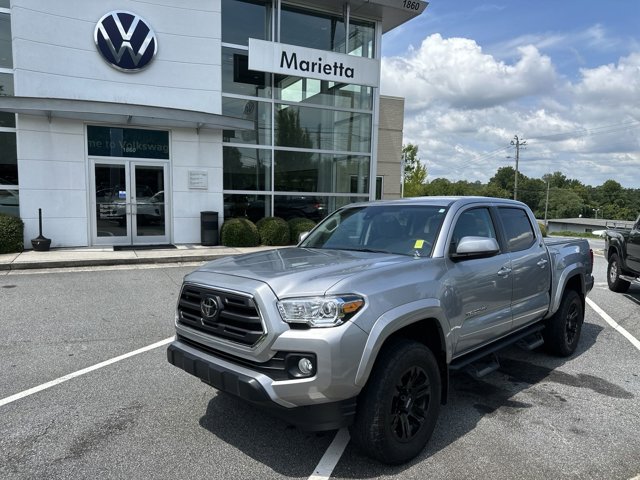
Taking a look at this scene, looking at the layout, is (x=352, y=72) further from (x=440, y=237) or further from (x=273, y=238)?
(x=440, y=237)

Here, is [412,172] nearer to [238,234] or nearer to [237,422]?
[238,234]

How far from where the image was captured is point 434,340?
3521mm

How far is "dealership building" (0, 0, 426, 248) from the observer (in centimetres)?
1209

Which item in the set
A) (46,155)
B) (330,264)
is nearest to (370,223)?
(330,264)

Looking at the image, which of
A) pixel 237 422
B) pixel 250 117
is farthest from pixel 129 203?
pixel 237 422

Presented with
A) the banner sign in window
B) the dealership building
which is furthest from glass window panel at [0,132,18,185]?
the banner sign in window

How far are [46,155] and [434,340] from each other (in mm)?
12104

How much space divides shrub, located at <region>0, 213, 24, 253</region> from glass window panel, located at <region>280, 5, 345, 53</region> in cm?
936

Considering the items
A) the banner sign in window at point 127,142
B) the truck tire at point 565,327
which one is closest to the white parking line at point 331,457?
the truck tire at point 565,327

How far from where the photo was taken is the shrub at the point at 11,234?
11.3 meters

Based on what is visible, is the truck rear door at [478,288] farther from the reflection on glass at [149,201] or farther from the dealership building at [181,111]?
the reflection on glass at [149,201]

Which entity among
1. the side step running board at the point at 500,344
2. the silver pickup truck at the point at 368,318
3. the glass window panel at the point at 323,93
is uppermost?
the glass window panel at the point at 323,93

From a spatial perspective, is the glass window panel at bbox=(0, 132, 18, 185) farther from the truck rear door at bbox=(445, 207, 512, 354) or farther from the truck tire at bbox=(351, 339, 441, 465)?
the truck tire at bbox=(351, 339, 441, 465)

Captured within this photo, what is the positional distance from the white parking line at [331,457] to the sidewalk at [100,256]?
8939mm
